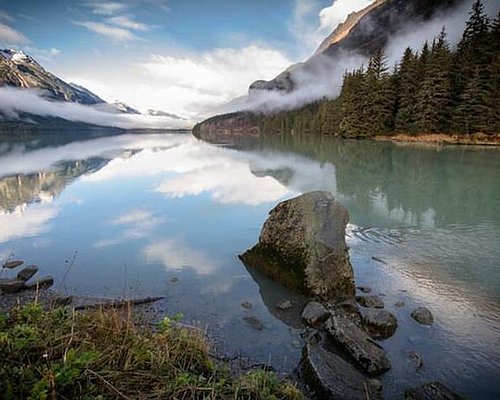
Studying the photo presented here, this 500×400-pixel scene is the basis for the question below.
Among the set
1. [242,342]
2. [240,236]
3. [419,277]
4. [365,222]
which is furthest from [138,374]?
[365,222]

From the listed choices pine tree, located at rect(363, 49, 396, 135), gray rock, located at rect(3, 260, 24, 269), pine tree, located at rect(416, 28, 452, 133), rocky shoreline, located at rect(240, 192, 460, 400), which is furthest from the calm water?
pine tree, located at rect(363, 49, 396, 135)

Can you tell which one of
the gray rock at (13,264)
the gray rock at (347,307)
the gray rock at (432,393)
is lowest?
the gray rock at (13,264)

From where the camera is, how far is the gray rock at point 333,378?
512 cm

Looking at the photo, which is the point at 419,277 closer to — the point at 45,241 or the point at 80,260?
the point at 80,260

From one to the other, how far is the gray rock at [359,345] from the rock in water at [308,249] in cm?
165

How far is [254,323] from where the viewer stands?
24.2 ft

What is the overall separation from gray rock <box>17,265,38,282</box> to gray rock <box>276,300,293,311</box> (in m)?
6.97

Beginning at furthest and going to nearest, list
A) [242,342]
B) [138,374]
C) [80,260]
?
[80,260]
[242,342]
[138,374]

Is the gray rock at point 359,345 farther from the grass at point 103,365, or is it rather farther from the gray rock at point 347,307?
the grass at point 103,365

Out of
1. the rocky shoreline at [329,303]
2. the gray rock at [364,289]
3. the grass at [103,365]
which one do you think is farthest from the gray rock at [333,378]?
the gray rock at [364,289]

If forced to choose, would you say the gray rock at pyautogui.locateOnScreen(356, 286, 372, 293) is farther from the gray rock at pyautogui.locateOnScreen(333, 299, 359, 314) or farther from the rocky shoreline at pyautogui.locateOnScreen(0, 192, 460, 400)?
the gray rock at pyautogui.locateOnScreen(333, 299, 359, 314)

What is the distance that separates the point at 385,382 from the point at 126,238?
1049 cm

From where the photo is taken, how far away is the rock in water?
8633 millimetres

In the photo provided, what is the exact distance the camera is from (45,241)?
42.1 feet
